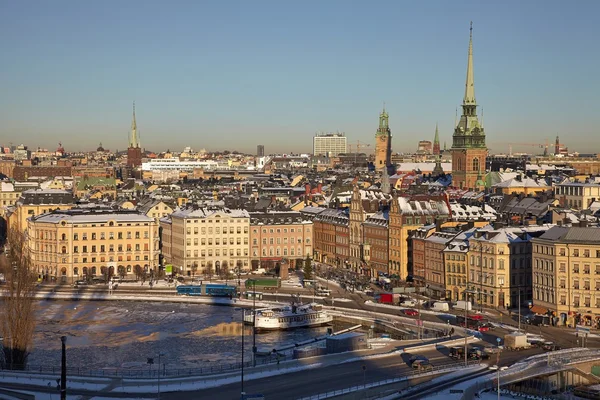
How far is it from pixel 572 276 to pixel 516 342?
10.4 metres

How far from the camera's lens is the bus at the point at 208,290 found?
8012 centimetres

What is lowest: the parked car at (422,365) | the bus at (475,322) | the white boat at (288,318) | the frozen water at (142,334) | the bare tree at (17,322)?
the frozen water at (142,334)

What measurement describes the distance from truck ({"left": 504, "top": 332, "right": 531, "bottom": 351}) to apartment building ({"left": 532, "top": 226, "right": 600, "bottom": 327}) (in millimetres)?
8312

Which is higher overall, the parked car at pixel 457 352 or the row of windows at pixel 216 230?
the row of windows at pixel 216 230

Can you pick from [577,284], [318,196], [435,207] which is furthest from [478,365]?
[318,196]

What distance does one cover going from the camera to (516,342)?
55562 mm

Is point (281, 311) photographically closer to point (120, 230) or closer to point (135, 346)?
point (135, 346)

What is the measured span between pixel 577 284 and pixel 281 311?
18.9 metres

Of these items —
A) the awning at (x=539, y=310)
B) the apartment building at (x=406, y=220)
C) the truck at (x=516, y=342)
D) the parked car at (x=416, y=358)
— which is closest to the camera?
the parked car at (x=416, y=358)

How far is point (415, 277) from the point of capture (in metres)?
83.4

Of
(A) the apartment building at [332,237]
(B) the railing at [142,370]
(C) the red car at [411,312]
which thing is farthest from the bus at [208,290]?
(B) the railing at [142,370]

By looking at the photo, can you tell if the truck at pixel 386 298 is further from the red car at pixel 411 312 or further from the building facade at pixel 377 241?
the building facade at pixel 377 241

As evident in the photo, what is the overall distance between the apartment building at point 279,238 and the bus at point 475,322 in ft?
110

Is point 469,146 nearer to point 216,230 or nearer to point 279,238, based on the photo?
point 279,238
